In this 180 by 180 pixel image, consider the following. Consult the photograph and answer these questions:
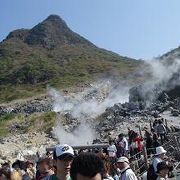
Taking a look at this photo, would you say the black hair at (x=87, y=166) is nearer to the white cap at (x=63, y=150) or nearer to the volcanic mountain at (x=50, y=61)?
the white cap at (x=63, y=150)

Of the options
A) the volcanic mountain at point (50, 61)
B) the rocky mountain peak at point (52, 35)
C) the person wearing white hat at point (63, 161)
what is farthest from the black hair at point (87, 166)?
the rocky mountain peak at point (52, 35)

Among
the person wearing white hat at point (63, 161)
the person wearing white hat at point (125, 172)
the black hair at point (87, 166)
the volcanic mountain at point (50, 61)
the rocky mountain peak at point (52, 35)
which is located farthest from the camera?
the rocky mountain peak at point (52, 35)

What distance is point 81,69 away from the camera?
125562mm

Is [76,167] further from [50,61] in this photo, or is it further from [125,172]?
[50,61]

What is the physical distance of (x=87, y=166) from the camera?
3.32 m

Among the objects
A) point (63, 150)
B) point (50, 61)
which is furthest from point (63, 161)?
point (50, 61)

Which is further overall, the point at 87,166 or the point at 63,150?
the point at 63,150

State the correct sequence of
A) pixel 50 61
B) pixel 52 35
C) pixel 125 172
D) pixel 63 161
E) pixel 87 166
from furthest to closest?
pixel 52 35 < pixel 50 61 < pixel 125 172 < pixel 63 161 < pixel 87 166

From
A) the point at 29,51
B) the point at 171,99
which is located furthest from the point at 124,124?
the point at 29,51

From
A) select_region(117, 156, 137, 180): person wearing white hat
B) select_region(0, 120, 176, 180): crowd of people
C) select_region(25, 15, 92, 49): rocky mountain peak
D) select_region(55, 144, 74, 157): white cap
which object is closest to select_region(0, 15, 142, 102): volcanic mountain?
select_region(25, 15, 92, 49): rocky mountain peak

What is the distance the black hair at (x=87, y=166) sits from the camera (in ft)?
10.8

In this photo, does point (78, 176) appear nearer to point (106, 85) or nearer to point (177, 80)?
point (177, 80)

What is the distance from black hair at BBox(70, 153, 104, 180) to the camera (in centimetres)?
330

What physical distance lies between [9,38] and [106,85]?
7611cm
